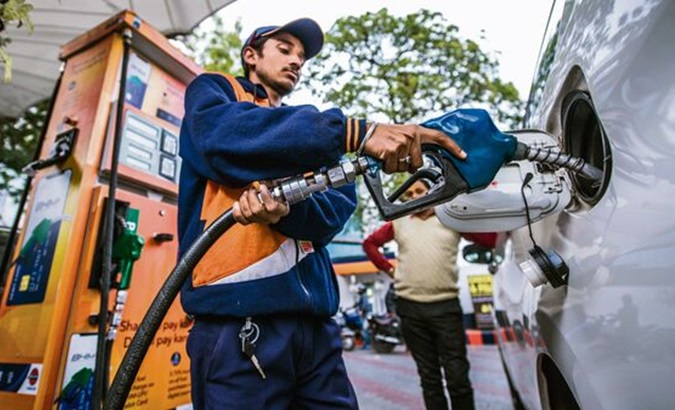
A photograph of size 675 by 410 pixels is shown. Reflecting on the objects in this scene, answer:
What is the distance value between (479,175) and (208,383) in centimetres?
83

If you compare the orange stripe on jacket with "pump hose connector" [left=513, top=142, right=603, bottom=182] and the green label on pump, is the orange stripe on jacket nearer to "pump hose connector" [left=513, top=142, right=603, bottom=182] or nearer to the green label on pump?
"pump hose connector" [left=513, top=142, right=603, bottom=182]

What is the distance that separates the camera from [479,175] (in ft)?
3.08

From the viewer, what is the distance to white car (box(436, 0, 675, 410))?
2.00ft

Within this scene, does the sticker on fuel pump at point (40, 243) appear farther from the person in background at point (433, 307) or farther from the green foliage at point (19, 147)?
the green foliage at point (19, 147)

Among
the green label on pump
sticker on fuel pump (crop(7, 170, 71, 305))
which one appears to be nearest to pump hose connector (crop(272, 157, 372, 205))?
the green label on pump

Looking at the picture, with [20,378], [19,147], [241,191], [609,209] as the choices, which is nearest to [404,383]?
[20,378]

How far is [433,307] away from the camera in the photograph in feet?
9.45

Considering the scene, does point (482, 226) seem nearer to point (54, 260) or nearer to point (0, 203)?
point (54, 260)

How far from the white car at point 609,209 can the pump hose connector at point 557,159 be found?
0.02m

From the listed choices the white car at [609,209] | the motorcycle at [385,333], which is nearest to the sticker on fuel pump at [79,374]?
the white car at [609,209]

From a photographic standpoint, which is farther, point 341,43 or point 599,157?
point 341,43

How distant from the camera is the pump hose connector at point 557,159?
868 mm

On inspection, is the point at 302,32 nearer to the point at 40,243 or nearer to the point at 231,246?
the point at 231,246

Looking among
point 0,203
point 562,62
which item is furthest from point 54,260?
point 0,203
